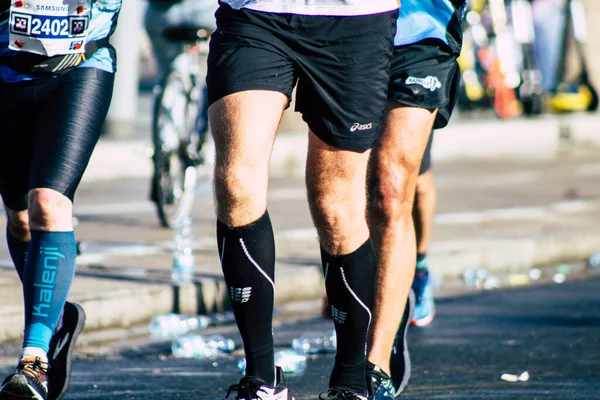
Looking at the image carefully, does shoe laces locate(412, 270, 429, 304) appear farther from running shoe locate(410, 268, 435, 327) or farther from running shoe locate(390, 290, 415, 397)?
running shoe locate(390, 290, 415, 397)

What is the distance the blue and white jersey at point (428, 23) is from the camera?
4.54 m

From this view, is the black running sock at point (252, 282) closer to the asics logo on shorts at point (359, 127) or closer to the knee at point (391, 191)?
the asics logo on shorts at point (359, 127)

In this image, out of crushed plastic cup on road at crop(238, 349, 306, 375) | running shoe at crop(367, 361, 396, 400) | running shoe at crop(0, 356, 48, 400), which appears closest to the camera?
running shoe at crop(0, 356, 48, 400)

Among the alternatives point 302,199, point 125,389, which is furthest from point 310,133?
point 302,199

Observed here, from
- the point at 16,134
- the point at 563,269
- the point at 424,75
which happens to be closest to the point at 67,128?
the point at 16,134

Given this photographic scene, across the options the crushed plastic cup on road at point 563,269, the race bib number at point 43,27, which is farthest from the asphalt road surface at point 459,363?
the crushed plastic cup on road at point 563,269

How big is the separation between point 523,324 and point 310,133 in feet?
8.58

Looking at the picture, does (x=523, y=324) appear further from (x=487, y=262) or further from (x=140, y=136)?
(x=140, y=136)

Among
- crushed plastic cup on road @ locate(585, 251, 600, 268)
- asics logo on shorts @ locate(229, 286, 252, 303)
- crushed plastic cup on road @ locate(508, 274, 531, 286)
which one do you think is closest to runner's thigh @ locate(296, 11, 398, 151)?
asics logo on shorts @ locate(229, 286, 252, 303)

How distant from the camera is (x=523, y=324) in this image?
20.5 ft

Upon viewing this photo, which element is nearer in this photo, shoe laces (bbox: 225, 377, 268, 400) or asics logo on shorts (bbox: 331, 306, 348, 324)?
shoe laces (bbox: 225, 377, 268, 400)

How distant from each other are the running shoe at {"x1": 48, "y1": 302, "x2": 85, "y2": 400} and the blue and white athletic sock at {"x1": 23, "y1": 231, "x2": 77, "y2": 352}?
247 millimetres

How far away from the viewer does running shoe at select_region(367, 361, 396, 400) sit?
418 centimetres

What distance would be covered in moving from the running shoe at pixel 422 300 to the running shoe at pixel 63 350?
192 centimetres
